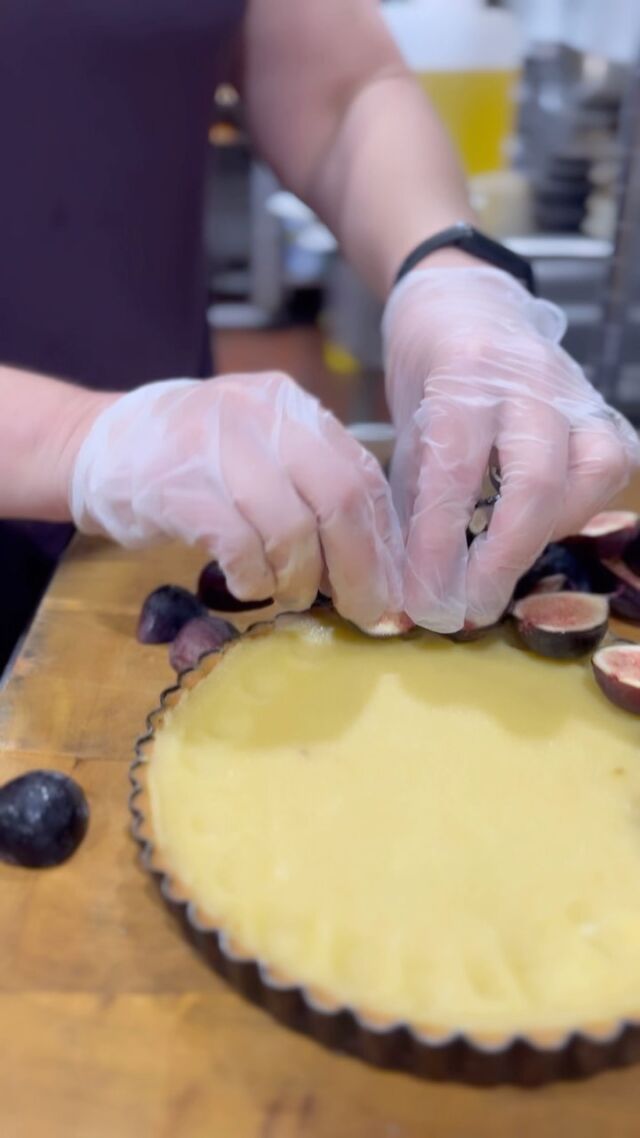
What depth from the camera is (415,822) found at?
92cm

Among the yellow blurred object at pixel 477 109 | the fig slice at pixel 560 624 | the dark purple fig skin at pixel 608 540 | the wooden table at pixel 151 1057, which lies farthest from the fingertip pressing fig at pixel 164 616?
the yellow blurred object at pixel 477 109

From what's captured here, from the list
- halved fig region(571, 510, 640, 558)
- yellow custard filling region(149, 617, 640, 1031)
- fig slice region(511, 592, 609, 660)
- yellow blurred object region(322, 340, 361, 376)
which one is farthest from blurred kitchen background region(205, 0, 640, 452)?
yellow custard filling region(149, 617, 640, 1031)

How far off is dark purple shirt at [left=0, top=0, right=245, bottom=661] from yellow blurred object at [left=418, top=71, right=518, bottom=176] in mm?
1160

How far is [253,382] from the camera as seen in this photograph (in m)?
1.06

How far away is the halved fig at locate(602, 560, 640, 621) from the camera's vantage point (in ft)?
4.18

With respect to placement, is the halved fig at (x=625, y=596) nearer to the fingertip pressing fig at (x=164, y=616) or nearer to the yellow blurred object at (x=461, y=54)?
the fingertip pressing fig at (x=164, y=616)

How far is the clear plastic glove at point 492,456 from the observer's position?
109 cm

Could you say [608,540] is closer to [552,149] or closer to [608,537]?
[608,537]

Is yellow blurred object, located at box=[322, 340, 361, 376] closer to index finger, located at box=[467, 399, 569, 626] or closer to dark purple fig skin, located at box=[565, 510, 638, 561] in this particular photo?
dark purple fig skin, located at box=[565, 510, 638, 561]

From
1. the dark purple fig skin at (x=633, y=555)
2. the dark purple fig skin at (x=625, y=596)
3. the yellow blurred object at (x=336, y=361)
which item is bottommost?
the yellow blurred object at (x=336, y=361)

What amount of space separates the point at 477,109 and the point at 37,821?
221 centimetres

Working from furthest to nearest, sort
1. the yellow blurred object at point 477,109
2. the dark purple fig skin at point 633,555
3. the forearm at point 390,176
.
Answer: the yellow blurred object at point 477,109 → the forearm at point 390,176 → the dark purple fig skin at point 633,555

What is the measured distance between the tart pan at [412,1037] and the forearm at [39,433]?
45cm

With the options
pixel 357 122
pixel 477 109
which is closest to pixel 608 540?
pixel 357 122
